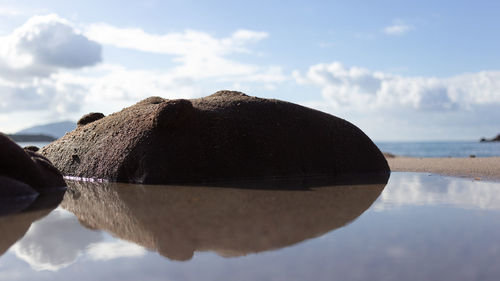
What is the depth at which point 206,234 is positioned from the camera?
164 inches

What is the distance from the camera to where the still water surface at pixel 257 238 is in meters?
3.14

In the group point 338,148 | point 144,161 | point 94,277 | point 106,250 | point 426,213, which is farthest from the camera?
point 338,148

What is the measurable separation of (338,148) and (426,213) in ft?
17.0

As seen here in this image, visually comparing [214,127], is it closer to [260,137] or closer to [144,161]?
[260,137]

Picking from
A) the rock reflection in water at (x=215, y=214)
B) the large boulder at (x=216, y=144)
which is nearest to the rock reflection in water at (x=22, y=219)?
the rock reflection in water at (x=215, y=214)

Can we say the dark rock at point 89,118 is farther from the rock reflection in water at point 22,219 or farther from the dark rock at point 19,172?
the rock reflection in water at point 22,219

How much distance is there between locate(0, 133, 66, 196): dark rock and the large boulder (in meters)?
1.68

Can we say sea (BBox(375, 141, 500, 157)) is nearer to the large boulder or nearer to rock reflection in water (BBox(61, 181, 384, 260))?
the large boulder

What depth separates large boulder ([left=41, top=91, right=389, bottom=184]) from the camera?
8.89m

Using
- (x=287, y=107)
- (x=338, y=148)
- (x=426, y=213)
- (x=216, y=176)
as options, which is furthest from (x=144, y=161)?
(x=426, y=213)

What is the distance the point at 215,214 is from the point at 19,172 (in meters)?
3.94

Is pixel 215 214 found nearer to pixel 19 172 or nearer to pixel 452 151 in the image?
pixel 19 172

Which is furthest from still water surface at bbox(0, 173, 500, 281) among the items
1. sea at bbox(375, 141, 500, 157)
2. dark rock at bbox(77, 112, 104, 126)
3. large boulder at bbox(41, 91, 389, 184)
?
sea at bbox(375, 141, 500, 157)

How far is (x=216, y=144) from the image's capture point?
362 inches
